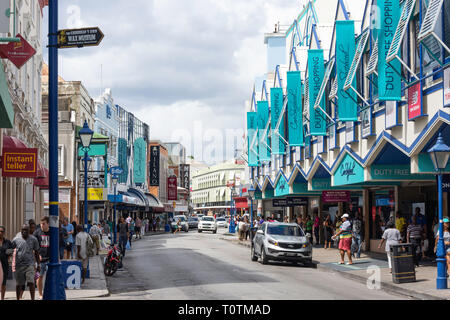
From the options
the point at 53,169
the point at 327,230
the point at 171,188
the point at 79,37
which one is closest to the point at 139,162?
the point at 171,188

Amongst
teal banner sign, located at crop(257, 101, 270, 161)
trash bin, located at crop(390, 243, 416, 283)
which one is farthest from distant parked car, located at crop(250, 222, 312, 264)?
teal banner sign, located at crop(257, 101, 270, 161)

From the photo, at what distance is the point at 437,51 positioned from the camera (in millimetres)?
19641

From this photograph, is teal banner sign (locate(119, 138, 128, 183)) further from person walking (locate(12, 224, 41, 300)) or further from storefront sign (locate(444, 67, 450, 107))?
person walking (locate(12, 224, 41, 300))

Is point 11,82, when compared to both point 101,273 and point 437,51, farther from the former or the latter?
point 437,51

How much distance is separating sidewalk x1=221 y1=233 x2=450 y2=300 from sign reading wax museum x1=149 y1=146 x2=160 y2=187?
2446 inches

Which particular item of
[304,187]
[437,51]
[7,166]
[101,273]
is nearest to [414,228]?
[437,51]

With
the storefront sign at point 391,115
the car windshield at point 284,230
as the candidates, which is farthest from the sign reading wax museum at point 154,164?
the storefront sign at point 391,115

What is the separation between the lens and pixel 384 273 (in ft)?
69.5

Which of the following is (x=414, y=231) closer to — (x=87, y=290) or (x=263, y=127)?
(x=87, y=290)

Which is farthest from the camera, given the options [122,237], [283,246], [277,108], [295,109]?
[277,108]

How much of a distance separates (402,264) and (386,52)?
7.43 m

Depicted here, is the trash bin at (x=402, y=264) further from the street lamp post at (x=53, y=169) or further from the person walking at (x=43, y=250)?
the street lamp post at (x=53, y=169)

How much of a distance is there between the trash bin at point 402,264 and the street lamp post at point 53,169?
9.44 meters

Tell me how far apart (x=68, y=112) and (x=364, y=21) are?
2674 cm
